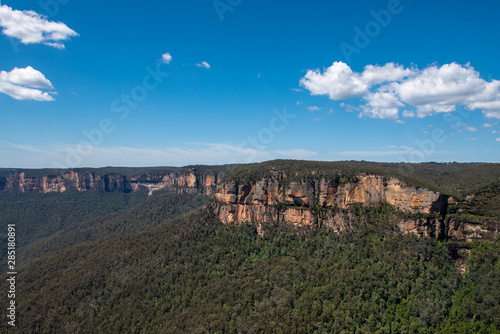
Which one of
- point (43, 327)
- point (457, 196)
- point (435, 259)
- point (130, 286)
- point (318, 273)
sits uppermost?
point (457, 196)

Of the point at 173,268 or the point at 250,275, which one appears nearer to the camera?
the point at 250,275

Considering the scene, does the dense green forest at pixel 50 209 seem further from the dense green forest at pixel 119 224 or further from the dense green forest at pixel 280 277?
the dense green forest at pixel 280 277

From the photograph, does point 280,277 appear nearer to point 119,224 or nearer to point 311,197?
point 311,197

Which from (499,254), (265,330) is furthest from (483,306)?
(265,330)

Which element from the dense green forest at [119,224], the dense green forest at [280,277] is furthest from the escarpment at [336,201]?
the dense green forest at [119,224]

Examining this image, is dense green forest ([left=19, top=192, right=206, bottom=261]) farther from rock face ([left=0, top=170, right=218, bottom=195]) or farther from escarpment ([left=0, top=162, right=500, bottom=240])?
escarpment ([left=0, top=162, right=500, bottom=240])

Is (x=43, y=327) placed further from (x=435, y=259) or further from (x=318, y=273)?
(x=435, y=259)
